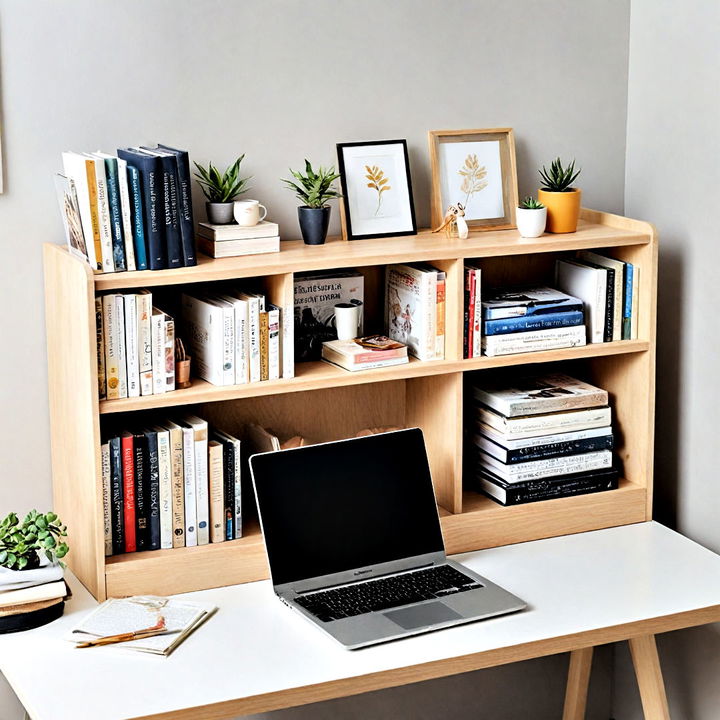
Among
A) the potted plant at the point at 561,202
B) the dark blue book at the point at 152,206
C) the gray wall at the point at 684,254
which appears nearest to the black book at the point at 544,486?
the gray wall at the point at 684,254

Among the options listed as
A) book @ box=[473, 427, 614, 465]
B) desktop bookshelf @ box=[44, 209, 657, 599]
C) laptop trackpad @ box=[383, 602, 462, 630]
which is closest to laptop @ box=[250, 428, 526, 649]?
laptop trackpad @ box=[383, 602, 462, 630]

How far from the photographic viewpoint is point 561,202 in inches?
91.0

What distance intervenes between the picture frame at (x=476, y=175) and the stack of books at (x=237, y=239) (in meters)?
0.42

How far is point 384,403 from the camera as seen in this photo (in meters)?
2.44

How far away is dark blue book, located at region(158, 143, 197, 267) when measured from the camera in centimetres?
198

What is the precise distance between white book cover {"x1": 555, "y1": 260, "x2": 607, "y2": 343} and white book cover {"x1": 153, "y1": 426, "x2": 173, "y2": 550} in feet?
3.05

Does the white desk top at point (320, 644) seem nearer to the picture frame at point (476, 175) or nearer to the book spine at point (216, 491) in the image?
the book spine at point (216, 491)

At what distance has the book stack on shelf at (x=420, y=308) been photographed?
7.16ft

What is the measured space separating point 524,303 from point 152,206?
2.60 ft

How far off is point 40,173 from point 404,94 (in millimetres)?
777

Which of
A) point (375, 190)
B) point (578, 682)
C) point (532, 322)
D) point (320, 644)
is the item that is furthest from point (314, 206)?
point (578, 682)

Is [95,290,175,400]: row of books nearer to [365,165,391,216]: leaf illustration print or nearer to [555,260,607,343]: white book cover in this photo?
[365,165,391,216]: leaf illustration print

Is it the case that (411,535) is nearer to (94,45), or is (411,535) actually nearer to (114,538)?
(114,538)

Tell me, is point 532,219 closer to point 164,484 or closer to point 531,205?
point 531,205
